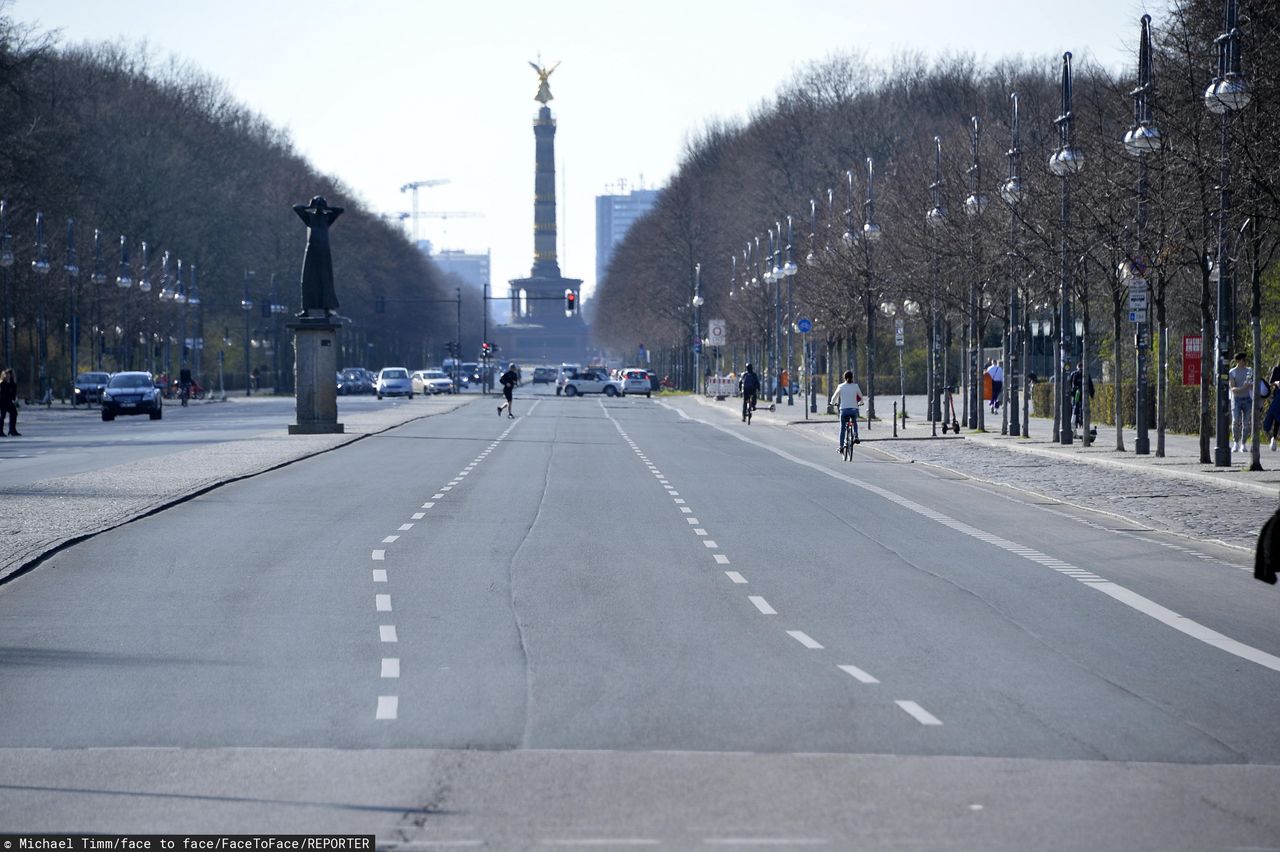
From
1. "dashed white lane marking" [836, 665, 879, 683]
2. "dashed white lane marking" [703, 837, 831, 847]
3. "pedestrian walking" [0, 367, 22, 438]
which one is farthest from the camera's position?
"pedestrian walking" [0, 367, 22, 438]

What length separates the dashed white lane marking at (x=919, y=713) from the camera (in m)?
9.45

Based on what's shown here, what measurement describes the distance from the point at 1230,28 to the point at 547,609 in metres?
17.5

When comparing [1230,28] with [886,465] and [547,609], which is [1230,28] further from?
[547,609]

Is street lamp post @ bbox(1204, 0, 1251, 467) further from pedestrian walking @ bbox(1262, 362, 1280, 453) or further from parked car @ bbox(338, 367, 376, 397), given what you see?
parked car @ bbox(338, 367, 376, 397)

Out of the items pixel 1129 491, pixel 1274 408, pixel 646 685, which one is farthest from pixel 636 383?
pixel 646 685

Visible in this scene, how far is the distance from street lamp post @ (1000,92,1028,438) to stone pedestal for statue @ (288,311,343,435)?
17.3 m

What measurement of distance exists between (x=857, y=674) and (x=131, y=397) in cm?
5626

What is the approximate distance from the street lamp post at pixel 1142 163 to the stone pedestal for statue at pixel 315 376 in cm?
2175

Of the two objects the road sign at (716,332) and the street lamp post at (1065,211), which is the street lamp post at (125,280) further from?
the street lamp post at (1065,211)

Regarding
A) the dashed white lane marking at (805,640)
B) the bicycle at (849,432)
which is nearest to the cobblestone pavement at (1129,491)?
the bicycle at (849,432)

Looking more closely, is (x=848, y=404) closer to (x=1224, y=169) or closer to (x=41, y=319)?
(x=1224, y=169)

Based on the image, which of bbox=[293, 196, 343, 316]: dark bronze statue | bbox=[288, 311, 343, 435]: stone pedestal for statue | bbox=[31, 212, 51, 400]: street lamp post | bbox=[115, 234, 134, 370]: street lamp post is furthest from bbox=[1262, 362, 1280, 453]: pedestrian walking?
bbox=[115, 234, 134, 370]: street lamp post

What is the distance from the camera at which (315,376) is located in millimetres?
Answer: 49750

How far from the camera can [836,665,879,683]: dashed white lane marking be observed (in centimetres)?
1077
